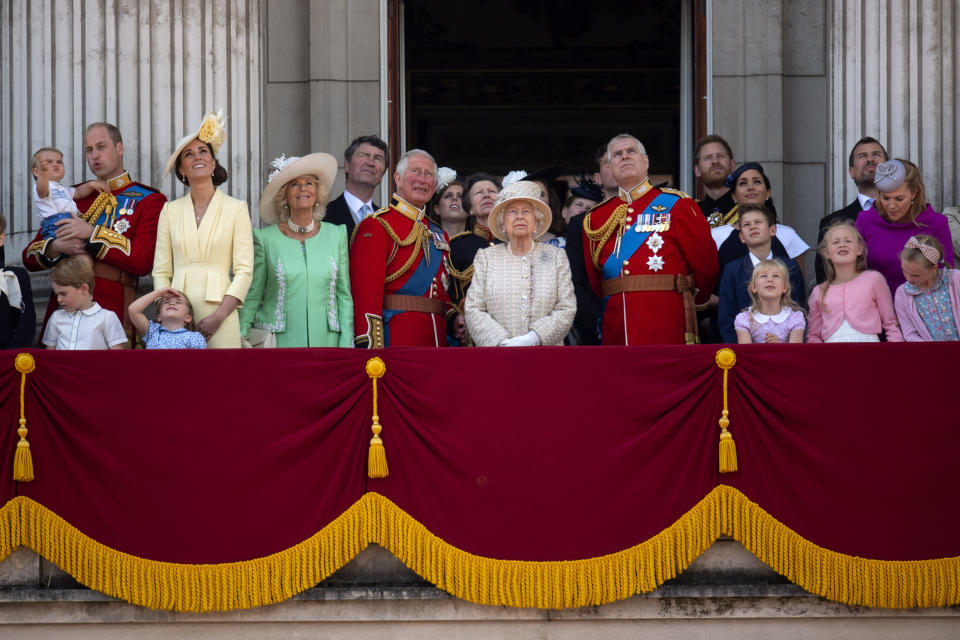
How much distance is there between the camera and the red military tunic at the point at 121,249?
22.3ft

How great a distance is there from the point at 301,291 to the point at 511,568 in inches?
72.4

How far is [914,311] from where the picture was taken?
628 centimetres

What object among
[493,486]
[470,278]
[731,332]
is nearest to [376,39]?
[470,278]

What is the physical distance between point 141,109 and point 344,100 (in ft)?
4.37

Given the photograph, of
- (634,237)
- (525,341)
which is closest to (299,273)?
(525,341)

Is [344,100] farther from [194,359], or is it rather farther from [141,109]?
[194,359]

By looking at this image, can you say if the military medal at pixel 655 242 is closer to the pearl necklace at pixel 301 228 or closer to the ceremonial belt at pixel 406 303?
the ceremonial belt at pixel 406 303

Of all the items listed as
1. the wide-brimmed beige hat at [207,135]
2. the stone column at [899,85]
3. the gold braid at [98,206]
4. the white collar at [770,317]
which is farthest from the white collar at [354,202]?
the stone column at [899,85]

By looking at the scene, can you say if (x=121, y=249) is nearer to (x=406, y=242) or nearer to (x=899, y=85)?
(x=406, y=242)

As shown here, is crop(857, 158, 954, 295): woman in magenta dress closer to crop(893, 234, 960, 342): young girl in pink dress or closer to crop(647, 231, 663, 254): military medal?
crop(893, 234, 960, 342): young girl in pink dress

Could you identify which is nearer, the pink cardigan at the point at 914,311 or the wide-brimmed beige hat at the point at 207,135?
the pink cardigan at the point at 914,311

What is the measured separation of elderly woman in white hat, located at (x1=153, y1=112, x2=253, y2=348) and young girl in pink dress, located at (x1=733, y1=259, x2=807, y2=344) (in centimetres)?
245

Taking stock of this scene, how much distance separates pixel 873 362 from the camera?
5574mm

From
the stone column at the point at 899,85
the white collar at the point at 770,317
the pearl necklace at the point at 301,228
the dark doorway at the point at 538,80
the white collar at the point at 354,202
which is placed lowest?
the white collar at the point at 770,317
